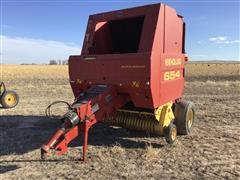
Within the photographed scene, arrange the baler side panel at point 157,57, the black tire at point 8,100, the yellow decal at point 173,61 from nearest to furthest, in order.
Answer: the baler side panel at point 157,57, the yellow decal at point 173,61, the black tire at point 8,100

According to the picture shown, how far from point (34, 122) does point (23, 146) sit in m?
2.46

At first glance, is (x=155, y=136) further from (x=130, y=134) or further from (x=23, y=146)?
(x=23, y=146)

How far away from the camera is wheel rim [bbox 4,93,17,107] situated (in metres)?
11.4

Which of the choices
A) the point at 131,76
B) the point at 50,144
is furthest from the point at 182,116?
the point at 50,144

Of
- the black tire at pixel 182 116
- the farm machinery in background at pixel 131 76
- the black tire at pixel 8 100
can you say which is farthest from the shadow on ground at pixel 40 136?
the black tire at pixel 8 100

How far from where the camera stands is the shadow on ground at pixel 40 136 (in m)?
6.51

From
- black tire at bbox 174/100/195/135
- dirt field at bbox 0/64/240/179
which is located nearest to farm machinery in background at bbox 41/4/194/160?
black tire at bbox 174/100/195/135

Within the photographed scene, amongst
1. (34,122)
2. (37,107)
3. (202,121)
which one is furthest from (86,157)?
(37,107)

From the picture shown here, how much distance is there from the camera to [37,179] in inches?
188

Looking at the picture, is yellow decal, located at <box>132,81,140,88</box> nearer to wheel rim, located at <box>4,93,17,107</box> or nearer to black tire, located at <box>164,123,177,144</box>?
black tire, located at <box>164,123,177,144</box>

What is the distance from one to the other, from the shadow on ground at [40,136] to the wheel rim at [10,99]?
2.39m

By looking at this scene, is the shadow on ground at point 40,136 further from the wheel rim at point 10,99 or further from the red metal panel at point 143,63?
the wheel rim at point 10,99

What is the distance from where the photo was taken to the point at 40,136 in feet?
24.1

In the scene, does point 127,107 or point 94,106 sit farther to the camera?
point 127,107
